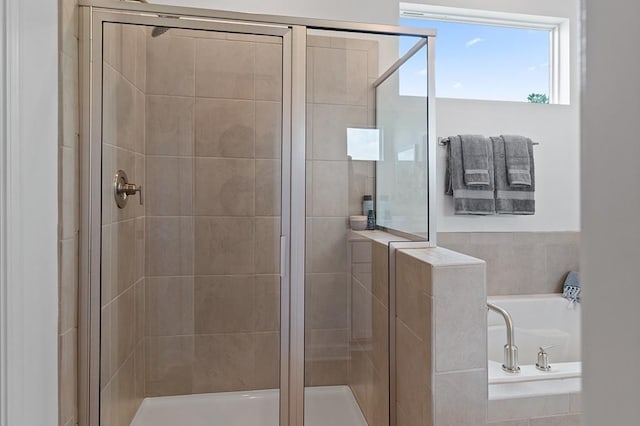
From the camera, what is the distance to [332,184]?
1625mm

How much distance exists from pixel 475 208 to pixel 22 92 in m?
2.03

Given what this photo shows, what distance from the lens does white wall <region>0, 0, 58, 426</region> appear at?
2.96ft

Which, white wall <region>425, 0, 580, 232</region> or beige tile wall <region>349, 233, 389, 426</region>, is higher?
white wall <region>425, 0, 580, 232</region>

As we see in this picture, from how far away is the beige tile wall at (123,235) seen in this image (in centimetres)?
144

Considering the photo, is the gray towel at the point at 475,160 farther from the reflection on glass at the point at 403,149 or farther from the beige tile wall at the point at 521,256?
the reflection on glass at the point at 403,149

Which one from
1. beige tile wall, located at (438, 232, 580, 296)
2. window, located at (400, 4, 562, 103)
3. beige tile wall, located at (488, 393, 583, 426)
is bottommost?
beige tile wall, located at (488, 393, 583, 426)

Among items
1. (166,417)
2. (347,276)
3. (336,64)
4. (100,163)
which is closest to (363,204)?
(347,276)

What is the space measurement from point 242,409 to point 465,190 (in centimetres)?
157

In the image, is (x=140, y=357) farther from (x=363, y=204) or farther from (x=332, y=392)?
(x=363, y=204)

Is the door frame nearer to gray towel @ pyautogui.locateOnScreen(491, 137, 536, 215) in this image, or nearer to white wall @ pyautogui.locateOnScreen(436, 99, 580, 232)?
white wall @ pyautogui.locateOnScreen(436, 99, 580, 232)

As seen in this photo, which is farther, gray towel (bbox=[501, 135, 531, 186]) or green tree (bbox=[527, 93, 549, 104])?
green tree (bbox=[527, 93, 549, 104])

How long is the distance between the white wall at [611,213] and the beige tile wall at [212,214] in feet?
4.40

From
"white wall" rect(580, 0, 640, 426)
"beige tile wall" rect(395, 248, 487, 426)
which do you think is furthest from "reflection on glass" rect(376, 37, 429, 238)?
"white wall" rect(580, 0, 640, 426)

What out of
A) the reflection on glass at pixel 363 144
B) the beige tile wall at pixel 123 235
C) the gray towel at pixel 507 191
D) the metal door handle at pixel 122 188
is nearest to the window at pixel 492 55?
the gray towel at pixel 507 191
